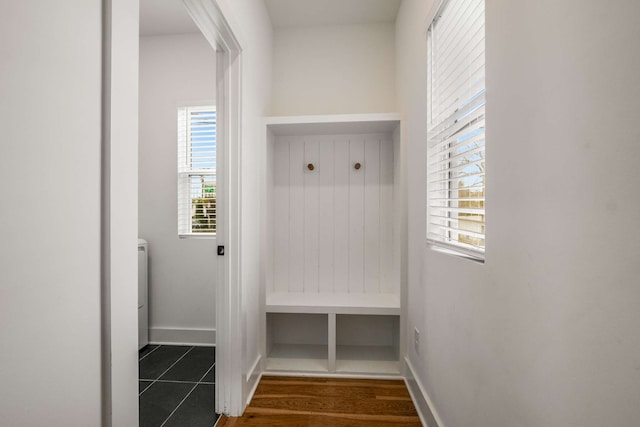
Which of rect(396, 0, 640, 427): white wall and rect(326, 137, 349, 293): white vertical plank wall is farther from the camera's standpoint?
rect(326, 137, 349, 293): white vertical plank wall

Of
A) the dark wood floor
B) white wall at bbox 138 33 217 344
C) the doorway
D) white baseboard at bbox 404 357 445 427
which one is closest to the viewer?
the doorway

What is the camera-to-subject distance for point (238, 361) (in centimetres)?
178

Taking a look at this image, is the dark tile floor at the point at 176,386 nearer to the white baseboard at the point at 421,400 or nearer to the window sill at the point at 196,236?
the window sill at the point at 196,236

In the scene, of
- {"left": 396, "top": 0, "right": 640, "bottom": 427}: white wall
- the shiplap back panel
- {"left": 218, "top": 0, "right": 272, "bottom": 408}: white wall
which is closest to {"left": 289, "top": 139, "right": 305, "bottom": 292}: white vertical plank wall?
the shiplap back panel

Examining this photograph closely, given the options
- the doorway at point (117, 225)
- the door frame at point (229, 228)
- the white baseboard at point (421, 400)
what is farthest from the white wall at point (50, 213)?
the white baseboard at point (421, 400)

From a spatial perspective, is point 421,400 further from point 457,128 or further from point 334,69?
point 334,69

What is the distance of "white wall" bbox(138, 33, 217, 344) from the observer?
274cm

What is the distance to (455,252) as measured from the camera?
138 cm

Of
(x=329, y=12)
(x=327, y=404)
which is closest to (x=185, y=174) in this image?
(x=329, y=12)

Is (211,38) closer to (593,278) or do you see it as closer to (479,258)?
(479,258)

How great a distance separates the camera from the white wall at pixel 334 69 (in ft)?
8.52

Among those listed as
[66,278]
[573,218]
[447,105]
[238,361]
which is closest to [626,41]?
[573,218]

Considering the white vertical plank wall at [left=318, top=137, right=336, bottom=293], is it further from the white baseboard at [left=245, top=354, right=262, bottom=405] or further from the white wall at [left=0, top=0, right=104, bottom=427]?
the white wall at [left=0, top=0, right=104, bottom=427]

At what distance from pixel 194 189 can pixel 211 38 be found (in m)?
1.49
